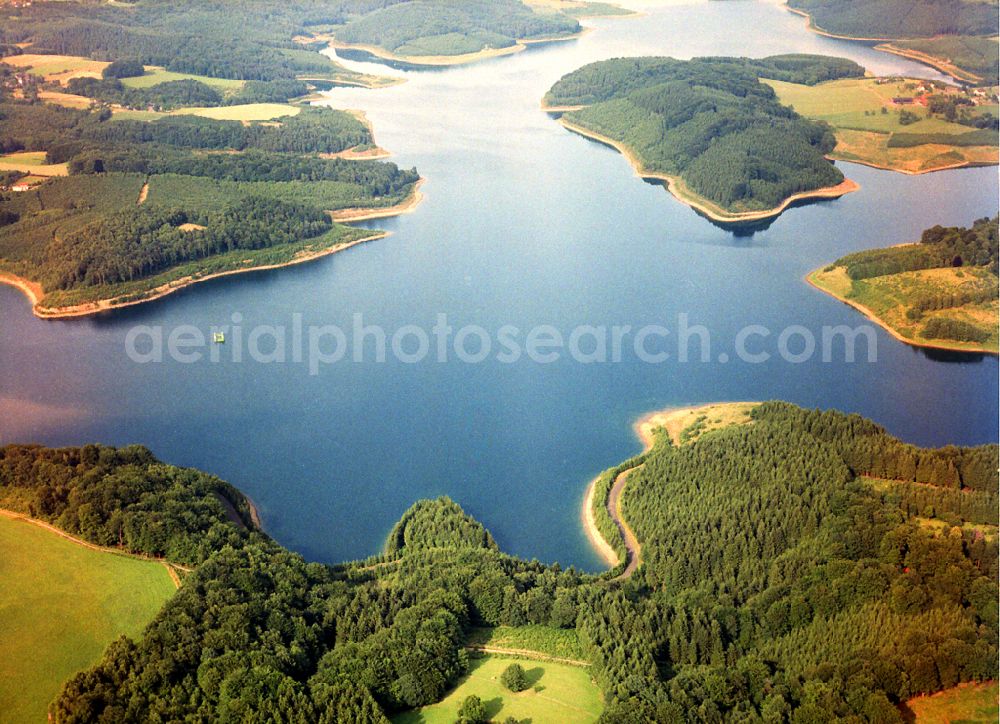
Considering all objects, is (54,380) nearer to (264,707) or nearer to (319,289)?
(319,289)

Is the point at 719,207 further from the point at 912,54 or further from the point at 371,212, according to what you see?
the point at 912,54

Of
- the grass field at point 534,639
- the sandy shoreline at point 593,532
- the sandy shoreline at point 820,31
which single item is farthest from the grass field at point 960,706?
the sandy shoreline at point 820,31

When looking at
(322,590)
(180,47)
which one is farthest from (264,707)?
(180,47)

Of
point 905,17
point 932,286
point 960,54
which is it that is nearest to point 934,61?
point 960,54

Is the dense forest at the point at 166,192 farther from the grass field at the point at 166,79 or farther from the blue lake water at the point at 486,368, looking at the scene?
the grass field at the point at 166,79

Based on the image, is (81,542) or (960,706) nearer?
(960,706)

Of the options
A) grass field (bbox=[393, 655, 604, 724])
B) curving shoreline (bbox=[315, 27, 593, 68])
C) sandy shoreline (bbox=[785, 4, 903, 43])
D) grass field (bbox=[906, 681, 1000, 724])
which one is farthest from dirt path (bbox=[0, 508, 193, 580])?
sandy shoreline (bbox=[785, 4, 903, 43])

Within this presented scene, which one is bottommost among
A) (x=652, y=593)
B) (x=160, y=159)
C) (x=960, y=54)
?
(x=652, y=593)
